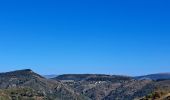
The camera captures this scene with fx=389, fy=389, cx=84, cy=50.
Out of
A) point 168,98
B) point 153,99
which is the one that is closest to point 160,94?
point 153,99

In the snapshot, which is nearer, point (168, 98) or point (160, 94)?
point (168, 98)

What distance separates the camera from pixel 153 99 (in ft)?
422

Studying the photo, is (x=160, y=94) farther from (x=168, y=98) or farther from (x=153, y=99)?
(x=168, y=98)

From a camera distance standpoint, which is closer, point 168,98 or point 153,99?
point 168,98

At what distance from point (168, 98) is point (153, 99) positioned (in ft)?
42.1

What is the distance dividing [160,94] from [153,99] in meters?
5.09

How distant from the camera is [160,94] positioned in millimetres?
132500

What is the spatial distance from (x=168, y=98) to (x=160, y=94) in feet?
53.8

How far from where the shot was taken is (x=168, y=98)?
116m
